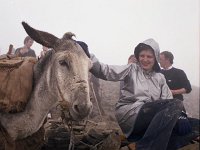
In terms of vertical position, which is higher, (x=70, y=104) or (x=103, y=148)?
(x=70, y=104)

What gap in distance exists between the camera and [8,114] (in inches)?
180

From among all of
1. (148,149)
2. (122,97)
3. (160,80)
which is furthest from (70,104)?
(160,80)

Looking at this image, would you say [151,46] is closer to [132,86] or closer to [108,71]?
[132,86]

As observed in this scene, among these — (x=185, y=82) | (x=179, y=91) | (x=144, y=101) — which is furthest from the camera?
(x=185, y=82)

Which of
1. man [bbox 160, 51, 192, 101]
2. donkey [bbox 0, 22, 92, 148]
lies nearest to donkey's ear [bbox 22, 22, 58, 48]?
donkey [bbox 0, 22, 92, 148]

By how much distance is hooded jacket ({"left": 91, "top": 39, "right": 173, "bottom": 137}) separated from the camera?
538cm

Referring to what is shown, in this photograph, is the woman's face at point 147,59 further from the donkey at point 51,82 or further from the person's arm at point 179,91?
the person's arm at point 179,91

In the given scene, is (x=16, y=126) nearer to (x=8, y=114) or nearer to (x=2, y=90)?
(x=8, y=114)

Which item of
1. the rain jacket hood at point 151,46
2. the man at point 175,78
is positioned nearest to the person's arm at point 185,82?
the man at point 175,78

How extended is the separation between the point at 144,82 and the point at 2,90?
9.07 ft

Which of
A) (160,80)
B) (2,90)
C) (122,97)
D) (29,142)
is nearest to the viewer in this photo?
(2,90)

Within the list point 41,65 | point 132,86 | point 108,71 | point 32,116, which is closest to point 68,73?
point 41,65

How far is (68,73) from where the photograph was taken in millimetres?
4359

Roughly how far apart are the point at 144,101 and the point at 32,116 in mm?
2143
